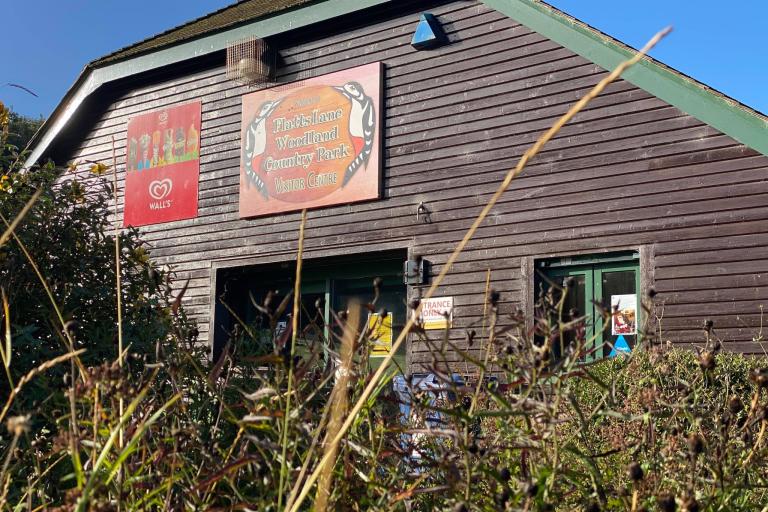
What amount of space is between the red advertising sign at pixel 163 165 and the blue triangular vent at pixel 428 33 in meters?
3.85

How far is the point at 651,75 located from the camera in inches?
354

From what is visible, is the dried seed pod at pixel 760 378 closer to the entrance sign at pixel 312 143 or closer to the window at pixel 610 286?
the window at pixel 610 286

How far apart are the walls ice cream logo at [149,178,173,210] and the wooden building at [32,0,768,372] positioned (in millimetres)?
79

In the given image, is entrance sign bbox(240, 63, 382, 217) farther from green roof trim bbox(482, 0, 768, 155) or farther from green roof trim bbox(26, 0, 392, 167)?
green roof trim bbox(482, 0, 768, 155)

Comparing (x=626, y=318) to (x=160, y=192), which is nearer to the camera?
(x=626, y=318)

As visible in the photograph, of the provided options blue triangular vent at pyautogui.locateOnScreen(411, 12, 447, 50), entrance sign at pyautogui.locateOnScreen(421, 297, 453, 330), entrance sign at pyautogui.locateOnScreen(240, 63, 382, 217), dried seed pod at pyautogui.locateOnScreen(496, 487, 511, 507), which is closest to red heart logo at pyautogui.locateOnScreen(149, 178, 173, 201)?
entrance sign at pyautogui.locateOnScreen(240, 63, 382, 217)

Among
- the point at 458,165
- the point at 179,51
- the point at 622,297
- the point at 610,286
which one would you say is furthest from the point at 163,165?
the point at 622,297

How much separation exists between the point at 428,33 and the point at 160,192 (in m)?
4.97

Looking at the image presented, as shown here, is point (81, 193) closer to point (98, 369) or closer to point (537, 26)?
point (98, 369)

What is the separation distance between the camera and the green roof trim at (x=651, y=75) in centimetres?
835

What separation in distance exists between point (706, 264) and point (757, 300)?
1.91 feet

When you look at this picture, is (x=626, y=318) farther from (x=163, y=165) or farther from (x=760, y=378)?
(x=760, y=378)

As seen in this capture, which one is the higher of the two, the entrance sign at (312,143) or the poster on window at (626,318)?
Result: the entrance sign at (312,143)

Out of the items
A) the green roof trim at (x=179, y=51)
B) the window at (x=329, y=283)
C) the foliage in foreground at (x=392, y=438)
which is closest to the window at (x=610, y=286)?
the window at (x=329, y=283)
